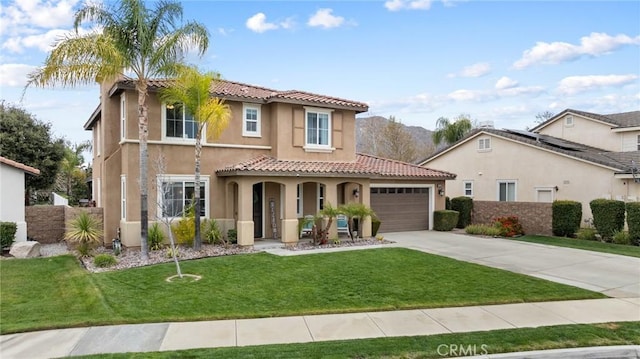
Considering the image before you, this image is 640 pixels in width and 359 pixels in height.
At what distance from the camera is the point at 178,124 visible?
16.1 meters

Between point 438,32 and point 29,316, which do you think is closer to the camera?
point 29,316

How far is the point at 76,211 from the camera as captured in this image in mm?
15977

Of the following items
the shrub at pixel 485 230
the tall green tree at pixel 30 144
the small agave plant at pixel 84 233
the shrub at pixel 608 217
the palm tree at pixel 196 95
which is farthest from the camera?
the tall green tree at pixel 30 144

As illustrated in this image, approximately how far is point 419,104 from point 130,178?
144 feet

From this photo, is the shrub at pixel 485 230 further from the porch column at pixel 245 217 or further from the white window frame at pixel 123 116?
the white window frame at pixel 123 116

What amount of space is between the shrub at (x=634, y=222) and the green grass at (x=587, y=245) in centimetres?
68

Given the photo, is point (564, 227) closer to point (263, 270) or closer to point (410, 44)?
point (410, 44)

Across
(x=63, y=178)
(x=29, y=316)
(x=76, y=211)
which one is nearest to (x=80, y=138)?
(x=63, y=178)

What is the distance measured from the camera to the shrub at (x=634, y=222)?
16.7m

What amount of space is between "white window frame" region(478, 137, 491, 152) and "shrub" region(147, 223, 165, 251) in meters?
19.4

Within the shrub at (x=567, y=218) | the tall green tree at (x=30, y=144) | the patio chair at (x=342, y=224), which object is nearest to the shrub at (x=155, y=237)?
the patio chair at (x=342, y=224)

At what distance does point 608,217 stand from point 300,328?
16238 millimetres

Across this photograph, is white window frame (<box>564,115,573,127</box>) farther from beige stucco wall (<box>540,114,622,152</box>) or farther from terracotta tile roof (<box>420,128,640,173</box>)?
terracotta tile roof (<box>420,128,640,173</box>)

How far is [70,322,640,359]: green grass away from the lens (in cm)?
606
